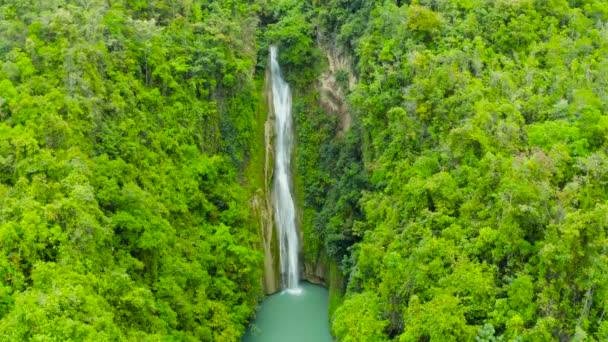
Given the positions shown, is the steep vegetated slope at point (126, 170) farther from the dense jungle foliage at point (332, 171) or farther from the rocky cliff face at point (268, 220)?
the rocky cliff face at point (268, 220)

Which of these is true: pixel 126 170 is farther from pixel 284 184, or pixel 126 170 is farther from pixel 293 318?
pixel 284 184

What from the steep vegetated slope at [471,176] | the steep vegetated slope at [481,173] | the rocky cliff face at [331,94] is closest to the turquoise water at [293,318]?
the rocky cliff face at [331,94]

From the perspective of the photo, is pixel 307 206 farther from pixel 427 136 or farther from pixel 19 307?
pixel 19 307

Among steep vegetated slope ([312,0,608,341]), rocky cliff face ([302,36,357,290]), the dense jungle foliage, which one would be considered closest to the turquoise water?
rocky cliff face ([302,36,357,290])

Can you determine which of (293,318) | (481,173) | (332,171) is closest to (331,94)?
(332,171)

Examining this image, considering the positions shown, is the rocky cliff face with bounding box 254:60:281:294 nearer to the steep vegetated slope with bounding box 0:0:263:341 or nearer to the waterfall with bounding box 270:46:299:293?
the waterfall with bounding box 270:46:299:293

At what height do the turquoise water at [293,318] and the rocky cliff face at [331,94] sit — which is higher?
the rocky cliff face at [331,94]

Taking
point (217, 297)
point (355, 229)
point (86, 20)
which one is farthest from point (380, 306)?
point (86, 20)
